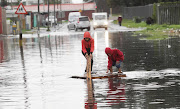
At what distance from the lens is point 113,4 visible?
9806 cm

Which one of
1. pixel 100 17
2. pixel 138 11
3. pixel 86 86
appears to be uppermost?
pixel 138 11

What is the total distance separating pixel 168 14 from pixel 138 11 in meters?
32.2

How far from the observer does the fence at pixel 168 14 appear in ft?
165

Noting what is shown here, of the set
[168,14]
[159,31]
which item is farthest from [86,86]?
[168,14]

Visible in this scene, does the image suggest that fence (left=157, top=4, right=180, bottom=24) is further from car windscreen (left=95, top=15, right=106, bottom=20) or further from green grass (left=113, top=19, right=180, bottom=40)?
car windscreen (left=95, top=15, right=106, bottom=20)

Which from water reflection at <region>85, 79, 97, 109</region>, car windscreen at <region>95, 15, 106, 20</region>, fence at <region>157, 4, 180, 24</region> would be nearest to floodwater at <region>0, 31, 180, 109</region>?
water reflection at <region>85, 79, 97, 109</region>

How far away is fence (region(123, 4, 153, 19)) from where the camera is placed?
6894cm

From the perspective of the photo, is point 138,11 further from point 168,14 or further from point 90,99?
point 90,99

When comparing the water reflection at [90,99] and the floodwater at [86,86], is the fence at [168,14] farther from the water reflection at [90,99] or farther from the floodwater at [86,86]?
the water reflection at [90,99]

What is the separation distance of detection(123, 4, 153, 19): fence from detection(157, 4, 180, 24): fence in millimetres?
11478

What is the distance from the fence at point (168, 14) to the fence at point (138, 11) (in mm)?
11478

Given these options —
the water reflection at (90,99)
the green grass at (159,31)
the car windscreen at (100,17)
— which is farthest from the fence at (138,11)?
the water reflection at (90,99)

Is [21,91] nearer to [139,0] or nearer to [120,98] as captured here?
[120,98]

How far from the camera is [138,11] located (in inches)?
3305
